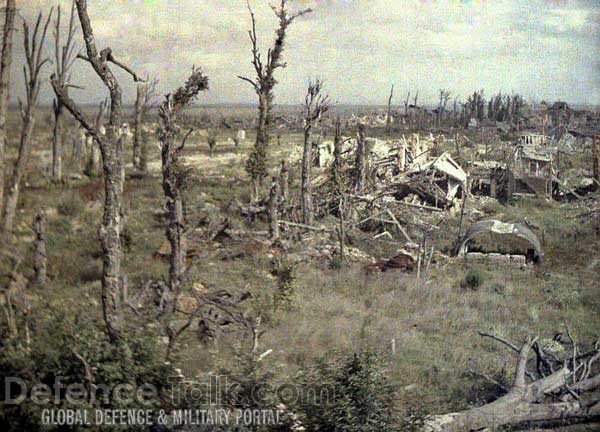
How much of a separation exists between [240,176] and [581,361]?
9.45ft

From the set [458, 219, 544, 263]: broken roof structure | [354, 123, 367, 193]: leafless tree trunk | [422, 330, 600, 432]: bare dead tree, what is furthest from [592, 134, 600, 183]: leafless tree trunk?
[354, 123, 367, 193]: leafless tree trunk

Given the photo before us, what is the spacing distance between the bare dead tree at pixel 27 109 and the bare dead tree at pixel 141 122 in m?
0.65

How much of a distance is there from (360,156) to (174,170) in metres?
1.23

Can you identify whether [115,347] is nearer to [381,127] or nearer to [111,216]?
[111,216]

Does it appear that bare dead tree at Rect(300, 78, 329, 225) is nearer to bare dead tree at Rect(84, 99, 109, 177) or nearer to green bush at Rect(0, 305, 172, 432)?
bare dead tree at Rect(84, 99, 109, 177)

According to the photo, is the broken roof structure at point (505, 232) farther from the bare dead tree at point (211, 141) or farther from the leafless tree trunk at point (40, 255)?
the leafless tree trunk at point (40, 255)

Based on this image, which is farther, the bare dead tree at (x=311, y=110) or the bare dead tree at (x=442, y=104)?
the bare dead tree at (x=442, y=104)

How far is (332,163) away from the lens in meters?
4.24

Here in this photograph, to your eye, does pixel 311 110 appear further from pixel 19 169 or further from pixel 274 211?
A: pixel 19 169

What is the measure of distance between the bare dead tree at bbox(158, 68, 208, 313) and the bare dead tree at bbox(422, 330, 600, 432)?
5.79ft

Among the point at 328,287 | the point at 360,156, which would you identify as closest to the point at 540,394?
the point at 328,287

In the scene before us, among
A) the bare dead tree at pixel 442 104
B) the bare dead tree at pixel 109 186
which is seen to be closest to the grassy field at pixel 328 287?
the bare dead tree at pixel 109 186

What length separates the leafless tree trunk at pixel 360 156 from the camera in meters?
4.31

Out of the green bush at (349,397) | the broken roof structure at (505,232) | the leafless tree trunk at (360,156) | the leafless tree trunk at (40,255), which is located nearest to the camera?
the green bush at (349,397)
